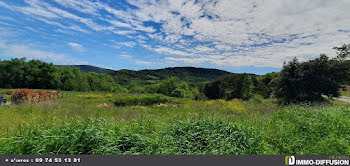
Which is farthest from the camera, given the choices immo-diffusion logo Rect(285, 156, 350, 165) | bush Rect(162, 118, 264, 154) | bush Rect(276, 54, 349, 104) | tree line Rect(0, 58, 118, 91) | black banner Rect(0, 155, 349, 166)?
tree line Rect(0, 58, 118, 91)

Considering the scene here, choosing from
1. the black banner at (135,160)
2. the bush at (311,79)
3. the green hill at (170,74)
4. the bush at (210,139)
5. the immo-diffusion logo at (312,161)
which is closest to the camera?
the black banner at (135,160)

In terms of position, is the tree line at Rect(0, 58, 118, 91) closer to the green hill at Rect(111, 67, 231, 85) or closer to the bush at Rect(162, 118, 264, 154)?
the bush at Rect(162, 118, 264, 154)

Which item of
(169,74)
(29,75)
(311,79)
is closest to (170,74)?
(169,74)

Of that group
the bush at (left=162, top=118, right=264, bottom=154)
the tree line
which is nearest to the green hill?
the tree line

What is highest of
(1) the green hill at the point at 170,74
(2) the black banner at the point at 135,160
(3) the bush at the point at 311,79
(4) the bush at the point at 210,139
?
(1) the green hill at the point at 170,74

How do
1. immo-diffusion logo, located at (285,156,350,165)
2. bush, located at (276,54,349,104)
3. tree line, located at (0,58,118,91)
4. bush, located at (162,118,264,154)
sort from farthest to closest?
1. tree line, located at (0,58,118,91)
2. bush, located at (276,54,349,104)
3. bush, located at (162,118,264,154)
4. immo-diffusion logo, located at (285,156,350,165)

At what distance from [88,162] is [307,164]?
378 cm

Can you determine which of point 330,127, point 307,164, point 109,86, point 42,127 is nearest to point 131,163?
point 42,127

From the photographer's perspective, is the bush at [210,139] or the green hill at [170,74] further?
the green hill at [170,74]

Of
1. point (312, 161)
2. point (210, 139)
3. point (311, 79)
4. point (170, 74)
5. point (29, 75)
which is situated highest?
point (170, 74)

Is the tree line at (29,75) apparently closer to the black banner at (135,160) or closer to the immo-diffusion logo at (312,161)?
the black banner at (135,160)

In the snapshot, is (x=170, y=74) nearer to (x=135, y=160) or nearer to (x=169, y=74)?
(x=169, y=74)

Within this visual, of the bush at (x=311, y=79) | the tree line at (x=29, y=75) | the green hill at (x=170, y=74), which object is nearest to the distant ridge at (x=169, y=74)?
the green hill at (x=170, y=74)

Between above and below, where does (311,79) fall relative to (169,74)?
below
